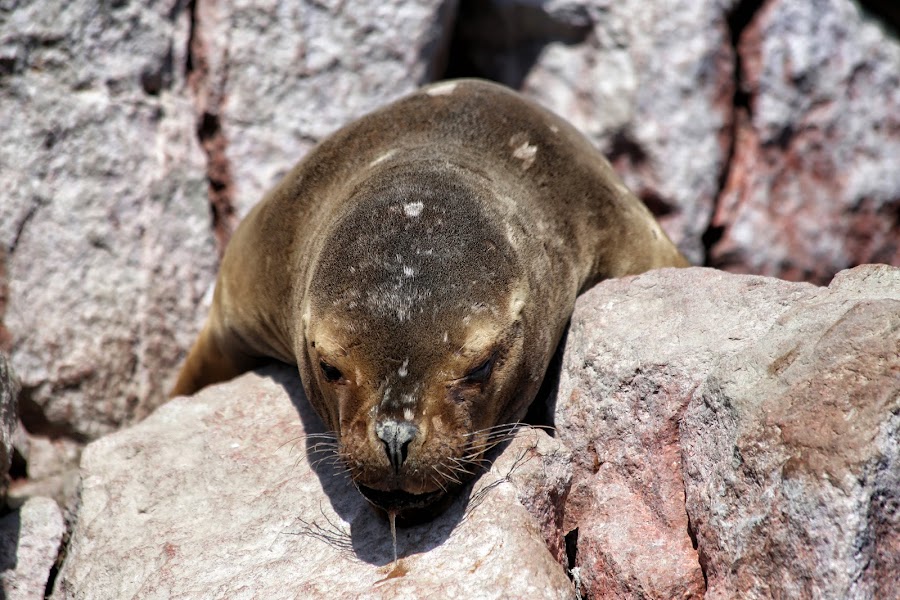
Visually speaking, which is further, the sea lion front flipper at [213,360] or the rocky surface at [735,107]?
the rocky surface at [735,107]

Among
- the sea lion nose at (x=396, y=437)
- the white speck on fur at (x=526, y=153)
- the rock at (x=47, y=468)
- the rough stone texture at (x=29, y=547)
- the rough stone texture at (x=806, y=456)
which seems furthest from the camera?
the rock at (x=47, y=468)

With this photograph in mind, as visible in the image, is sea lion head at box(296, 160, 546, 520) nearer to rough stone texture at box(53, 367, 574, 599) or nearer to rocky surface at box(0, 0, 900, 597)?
rough stone texture at box(53, 367, 574, 599)

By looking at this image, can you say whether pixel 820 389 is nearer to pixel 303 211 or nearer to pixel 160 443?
pixel 303 211

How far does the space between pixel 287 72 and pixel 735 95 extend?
3.33m

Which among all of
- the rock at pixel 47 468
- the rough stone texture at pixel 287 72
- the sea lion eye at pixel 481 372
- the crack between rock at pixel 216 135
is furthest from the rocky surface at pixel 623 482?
the rough stone texture at pixel 287 72

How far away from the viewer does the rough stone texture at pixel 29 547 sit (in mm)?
4574

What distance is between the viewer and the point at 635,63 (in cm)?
767

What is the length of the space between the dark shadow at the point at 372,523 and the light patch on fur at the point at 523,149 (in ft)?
5.00

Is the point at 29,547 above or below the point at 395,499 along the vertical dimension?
below

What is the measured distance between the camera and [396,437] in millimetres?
3764

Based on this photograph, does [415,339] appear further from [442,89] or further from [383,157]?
[442,89]

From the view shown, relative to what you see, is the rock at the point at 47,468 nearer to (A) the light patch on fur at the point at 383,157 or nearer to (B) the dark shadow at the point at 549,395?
(A) the light patch on fur at the point at 383,157

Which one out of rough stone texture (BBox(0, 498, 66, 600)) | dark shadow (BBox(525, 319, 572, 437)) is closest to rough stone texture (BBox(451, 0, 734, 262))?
dark shadow (BBox(525, 319, 572, 437))

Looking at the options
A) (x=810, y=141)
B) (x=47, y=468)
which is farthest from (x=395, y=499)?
(x=810, y=141)
